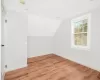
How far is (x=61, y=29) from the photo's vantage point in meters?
4.01

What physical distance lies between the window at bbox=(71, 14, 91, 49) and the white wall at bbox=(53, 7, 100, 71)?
20 centimetres

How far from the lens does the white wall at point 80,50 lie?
2.42 m

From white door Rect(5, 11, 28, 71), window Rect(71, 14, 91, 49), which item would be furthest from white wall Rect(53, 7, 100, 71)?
white door Rect(5, 11, 28, 71)

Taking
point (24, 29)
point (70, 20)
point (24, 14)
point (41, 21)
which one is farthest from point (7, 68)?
point (70, 20)

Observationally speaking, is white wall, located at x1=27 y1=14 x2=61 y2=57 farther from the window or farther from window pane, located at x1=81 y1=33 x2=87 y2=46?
window pane, located at x1=81 y1=33 x2=87 y2=46

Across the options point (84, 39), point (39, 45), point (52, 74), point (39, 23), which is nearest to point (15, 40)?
point (39, 23)

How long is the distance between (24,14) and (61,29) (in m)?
2.18

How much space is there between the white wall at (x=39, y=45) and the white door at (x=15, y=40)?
1253 millimetres

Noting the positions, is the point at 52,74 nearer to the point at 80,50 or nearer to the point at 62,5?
the point at 80,50

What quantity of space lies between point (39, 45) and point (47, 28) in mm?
1257

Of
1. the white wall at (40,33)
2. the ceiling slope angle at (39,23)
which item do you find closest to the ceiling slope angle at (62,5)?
the ceiling slope angle at (39,23)

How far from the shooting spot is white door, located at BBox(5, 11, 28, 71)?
2.41 m

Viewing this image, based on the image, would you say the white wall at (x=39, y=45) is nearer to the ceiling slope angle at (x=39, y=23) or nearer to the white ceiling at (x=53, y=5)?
the ceiling slope angle at (x=39, y=23)

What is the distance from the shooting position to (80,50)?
3.02 meters
